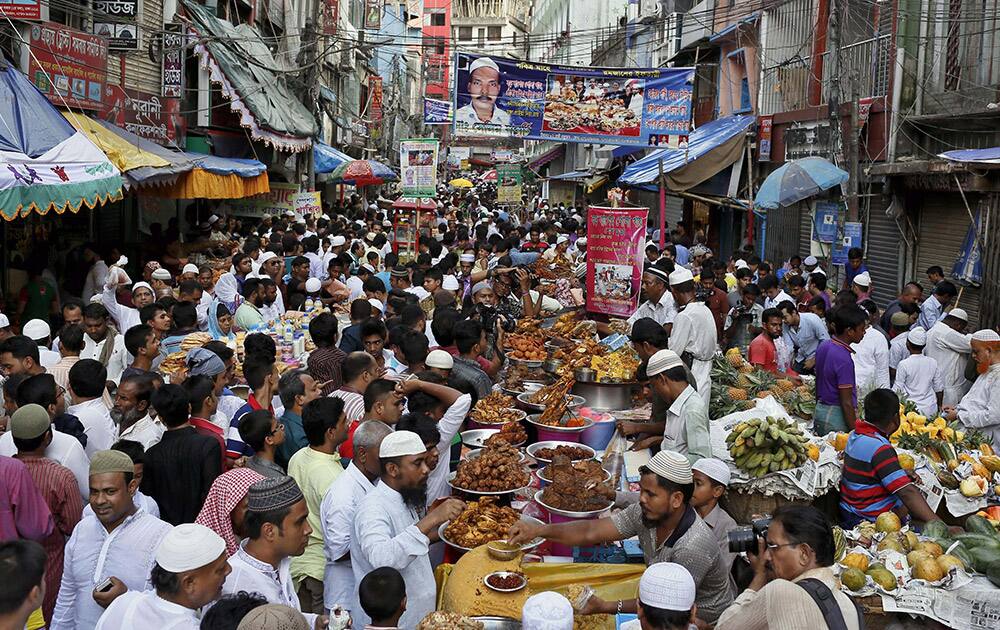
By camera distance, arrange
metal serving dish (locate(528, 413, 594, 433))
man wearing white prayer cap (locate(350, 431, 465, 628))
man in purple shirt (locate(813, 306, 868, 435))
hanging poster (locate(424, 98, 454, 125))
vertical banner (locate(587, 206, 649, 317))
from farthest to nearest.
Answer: hanging poster (locate(424, 98, 454, 125)) → vertical banner (locate(587, 206, 649, 317)) → metal serving dish (locate(528, 413, 594, 433)) → man in purple shirt (locate(813, 306, 868, 435)) → man wearing white prayer cap (locate(350, 431, 465, 628))

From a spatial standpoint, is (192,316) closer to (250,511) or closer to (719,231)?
(250,511)

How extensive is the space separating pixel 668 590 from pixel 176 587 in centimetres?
194

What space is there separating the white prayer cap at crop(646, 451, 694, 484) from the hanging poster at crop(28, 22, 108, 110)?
36.7ft

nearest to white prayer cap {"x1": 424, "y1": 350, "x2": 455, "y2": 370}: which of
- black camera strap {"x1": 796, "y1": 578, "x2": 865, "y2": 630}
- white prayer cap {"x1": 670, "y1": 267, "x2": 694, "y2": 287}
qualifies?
white prayer cap {"x1": 670, "y1": 267, "x2": 694, "y2": 287}

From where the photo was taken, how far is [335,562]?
491cm

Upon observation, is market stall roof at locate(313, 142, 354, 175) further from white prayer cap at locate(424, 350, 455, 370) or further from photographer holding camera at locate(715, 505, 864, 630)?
photographer holding camera at locate(715, 505, 864, 630)

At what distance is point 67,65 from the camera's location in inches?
514

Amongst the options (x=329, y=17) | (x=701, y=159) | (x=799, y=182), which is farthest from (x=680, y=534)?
(x=329, y=17)

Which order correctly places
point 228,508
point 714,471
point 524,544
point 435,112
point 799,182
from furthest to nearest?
1. point 435,112
2. point 799,182
3. point 524,544
4. point 714,471
5. point 228,508

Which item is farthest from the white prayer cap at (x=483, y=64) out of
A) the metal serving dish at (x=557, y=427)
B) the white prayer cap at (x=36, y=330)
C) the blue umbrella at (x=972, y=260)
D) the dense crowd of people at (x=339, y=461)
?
the white prayer cap at (x=36, y=330)

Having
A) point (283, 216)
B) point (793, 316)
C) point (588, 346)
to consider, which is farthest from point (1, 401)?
point (283, 216)

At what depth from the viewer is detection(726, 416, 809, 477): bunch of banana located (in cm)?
652

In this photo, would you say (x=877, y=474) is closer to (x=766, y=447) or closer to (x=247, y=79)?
(x=766, y=447)

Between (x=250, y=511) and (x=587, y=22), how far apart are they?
175ft
